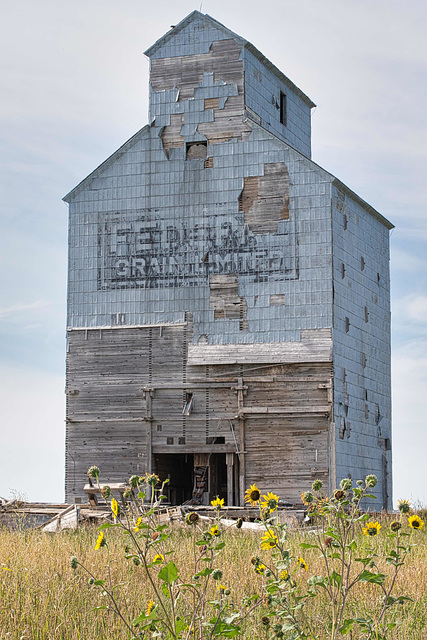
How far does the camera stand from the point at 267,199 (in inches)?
1091

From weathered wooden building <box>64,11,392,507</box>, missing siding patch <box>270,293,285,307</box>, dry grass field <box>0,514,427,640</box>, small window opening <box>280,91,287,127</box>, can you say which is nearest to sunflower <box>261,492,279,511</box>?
dry grass field <box>0,514,427,640</box>

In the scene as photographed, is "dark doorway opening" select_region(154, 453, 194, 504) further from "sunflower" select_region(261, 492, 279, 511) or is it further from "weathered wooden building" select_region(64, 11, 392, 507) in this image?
"sunflower" select_region(261, 492, 279, 511)

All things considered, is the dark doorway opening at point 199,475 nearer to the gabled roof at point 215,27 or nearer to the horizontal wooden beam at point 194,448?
the horizontal wooden beam at point 194,448

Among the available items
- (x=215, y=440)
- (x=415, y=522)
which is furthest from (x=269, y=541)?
(x=215, y=440)

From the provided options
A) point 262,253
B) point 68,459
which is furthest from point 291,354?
point 68,459

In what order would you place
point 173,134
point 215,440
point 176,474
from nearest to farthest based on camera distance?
point 215,440 < point 173,134 < point 176,474

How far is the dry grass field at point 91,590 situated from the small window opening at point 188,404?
13081 mm

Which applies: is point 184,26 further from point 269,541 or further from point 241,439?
point 269,541

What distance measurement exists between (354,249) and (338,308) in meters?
3.10

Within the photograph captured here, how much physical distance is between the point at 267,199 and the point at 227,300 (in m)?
3.54

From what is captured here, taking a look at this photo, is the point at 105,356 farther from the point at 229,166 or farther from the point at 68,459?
the point at 229,166

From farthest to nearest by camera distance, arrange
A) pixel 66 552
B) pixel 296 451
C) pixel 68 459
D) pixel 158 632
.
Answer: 1. pixel 68 459
2. pixel 296 451
3. pixel 66 552
4. pixel 158 632

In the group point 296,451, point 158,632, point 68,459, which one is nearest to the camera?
point 158,632

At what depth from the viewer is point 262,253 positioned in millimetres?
27359
